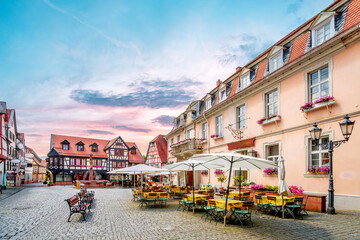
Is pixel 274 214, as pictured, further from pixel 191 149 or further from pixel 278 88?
pixel 191 149

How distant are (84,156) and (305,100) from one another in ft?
146

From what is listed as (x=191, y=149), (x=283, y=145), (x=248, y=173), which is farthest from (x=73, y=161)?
(x=283, y=145)

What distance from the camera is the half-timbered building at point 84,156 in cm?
4694

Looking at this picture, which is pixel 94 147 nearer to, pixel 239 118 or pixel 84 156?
pixel 84 156

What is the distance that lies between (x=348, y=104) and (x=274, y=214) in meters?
5.40

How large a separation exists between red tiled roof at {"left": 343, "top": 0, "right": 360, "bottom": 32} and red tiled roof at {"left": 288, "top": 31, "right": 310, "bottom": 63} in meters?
2.18

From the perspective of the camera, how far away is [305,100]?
13031 mm

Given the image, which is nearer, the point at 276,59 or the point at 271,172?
the point at 271,172

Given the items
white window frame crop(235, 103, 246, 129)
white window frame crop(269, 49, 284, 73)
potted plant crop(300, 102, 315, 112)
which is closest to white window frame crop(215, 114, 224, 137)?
white window frame crop(235, 103, 246, 129)

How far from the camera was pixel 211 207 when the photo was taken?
984 cm

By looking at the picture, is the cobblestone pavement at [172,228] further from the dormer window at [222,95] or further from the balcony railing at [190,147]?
the balcony railing at [190,147]

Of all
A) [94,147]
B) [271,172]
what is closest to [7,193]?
[271,172]

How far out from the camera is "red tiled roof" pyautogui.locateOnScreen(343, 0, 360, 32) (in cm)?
1064

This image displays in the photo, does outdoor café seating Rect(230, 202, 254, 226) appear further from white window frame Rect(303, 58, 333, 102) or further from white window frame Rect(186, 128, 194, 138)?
white window frame Rect(186, 128, 194, 138)
